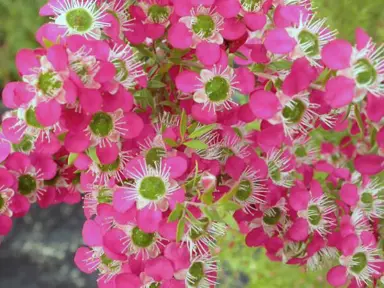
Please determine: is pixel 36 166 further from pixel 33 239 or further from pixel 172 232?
pixel 33 239

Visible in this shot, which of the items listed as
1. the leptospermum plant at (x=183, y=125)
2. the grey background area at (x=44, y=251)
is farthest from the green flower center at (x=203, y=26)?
the grey background area at (x=44, y=251)

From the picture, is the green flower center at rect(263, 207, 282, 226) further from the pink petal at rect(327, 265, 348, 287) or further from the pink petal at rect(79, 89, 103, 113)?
the pink petal at rect(79, 89, 103, 113)

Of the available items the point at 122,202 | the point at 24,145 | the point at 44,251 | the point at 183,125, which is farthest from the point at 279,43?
the point at 44,251

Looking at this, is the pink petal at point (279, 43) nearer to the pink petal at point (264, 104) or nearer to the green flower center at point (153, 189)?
the pink petal at point (264, 104)

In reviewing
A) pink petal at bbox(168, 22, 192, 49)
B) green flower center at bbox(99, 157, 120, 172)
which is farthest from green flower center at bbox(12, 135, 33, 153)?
pink petal at bbox(168, 22, 192, 49)

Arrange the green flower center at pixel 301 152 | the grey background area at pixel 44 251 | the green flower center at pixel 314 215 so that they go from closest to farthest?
the green flower center at pixel 314 215, the green flower center at pixel 301 152, the grey background area at pixel 44 251

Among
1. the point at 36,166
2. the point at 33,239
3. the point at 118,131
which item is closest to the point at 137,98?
the point at 118,131
